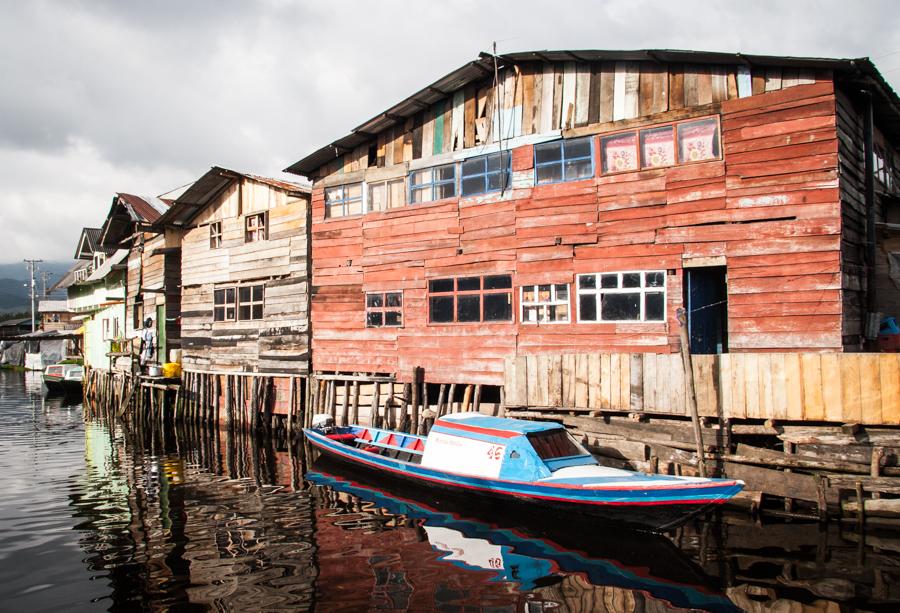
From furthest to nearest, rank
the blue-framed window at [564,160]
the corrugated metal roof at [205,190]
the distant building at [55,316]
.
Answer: the distant building at [55,316] → the corrugated metal roof at [205,190] → the blue-framed window at [564,160]

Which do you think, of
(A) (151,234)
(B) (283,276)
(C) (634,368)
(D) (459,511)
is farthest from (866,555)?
(A) (151,234)

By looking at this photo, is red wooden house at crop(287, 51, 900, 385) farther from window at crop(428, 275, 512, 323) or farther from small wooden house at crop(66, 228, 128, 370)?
small wooden house at crop(66, 228, 128, 370)

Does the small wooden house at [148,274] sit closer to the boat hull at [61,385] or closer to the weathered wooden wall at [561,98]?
the boat hull at [61,385]

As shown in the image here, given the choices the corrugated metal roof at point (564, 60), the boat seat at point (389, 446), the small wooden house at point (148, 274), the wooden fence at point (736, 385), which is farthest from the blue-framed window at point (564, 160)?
the small wooden house at point (148, 274)

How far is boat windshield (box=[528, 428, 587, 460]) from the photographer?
44.6 feet

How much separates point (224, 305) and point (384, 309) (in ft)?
32.8

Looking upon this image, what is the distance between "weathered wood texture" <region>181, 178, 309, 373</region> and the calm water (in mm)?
8487

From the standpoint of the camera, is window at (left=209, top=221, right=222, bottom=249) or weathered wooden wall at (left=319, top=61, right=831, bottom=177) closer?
weathered wooden wall at (left=319, top=61, right=831, bottom=177)

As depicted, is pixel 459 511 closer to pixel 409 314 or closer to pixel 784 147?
pixel 409 314

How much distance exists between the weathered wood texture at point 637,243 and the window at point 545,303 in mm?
234

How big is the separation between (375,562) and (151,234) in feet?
99.4

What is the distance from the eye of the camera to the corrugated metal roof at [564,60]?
14505 millimetres

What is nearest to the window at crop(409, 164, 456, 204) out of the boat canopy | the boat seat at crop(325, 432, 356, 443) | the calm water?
the boat seat at crop(325, 432, 356, 443)

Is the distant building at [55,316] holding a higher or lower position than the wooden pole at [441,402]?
higher
